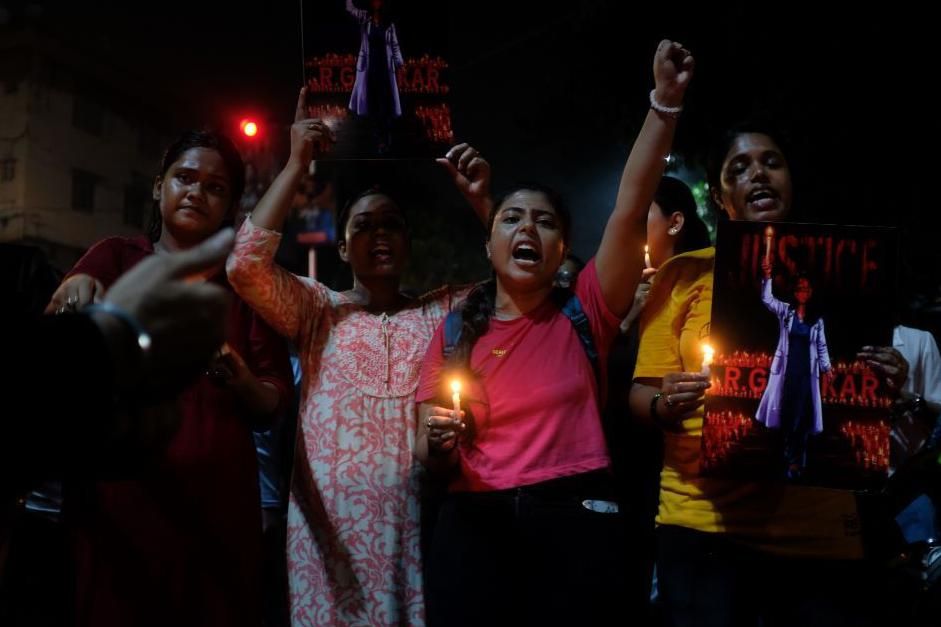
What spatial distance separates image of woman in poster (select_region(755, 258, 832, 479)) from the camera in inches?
100

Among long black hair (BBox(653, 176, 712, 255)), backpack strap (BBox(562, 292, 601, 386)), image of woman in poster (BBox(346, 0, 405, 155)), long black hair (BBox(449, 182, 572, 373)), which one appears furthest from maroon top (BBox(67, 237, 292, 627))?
long black hair (BBox(653, 176, 712, 255))

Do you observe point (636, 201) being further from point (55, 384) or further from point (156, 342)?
point (55, 384)

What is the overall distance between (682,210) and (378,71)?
1.77 m

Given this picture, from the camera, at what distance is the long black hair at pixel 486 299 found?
3037mm

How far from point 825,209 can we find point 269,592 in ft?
17.7

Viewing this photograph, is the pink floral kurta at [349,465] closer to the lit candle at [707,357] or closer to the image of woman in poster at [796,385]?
the lit candle at [707,357]

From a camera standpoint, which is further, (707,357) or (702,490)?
(702,490)

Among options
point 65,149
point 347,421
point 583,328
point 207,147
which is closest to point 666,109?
point 583,328

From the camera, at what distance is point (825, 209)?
261 inches

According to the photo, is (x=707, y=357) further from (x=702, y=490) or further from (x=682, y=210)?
(x=682, y=210)

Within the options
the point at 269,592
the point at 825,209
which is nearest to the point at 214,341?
the point at 269,592

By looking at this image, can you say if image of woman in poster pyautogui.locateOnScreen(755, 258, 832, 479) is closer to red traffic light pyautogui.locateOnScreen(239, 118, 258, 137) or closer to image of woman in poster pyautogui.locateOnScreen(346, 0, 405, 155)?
image of woman in poster pyautogui.locateOnScreen(346, 0, 405, 155)

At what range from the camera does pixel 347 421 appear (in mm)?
3309

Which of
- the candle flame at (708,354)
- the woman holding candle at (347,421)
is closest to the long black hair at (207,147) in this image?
the woman holding candle at (347,421)
